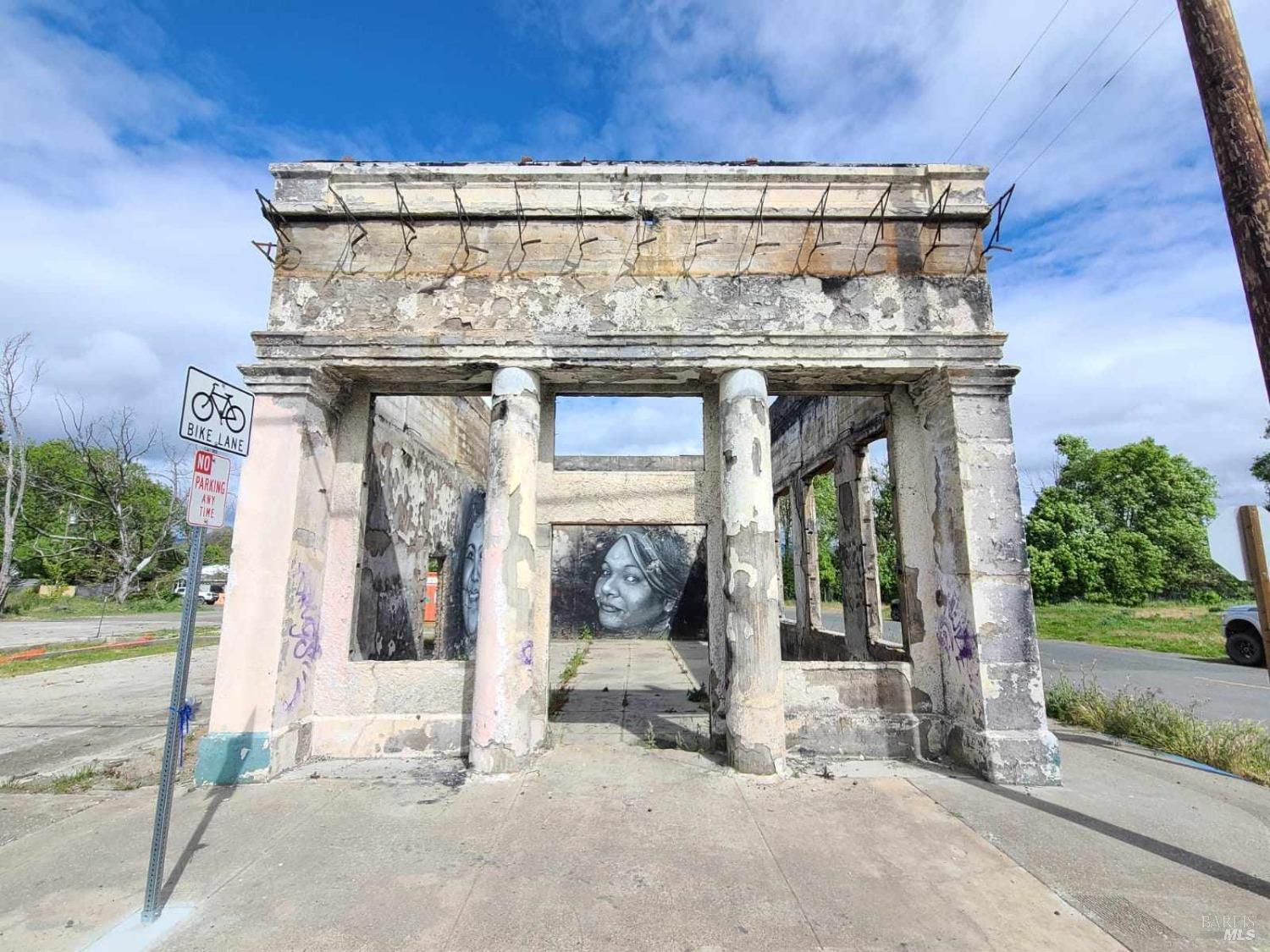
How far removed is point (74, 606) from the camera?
2909 cm

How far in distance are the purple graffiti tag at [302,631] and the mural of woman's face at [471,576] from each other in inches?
305

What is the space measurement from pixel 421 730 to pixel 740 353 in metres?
5.06

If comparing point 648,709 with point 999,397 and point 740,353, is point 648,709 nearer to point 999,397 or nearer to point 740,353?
point 740,353

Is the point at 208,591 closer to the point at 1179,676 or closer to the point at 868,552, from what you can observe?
the point at 868,552

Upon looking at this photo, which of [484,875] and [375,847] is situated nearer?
[484,875]

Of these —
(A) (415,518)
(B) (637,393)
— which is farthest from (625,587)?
(B) (637,393)

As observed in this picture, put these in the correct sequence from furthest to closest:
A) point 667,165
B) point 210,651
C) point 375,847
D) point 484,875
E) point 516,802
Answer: point 210,651 → point 667,165 → point 516,802 → point 375,847 → point 484,875

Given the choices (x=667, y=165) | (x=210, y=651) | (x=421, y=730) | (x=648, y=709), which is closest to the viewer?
(x=421, y=730)

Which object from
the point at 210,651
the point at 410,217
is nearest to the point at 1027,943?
the point at 410,217

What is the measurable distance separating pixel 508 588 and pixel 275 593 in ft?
7.20

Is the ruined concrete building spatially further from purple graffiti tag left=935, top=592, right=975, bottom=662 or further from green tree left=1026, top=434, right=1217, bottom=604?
green tree left=1026, top=434, right=1217, bottom=604

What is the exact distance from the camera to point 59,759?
20.1ft

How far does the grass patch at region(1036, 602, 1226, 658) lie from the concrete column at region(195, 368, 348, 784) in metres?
19.7

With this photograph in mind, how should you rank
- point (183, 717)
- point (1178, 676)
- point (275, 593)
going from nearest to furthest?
point (183, 717), point (275, 593), point (1178, 676)
